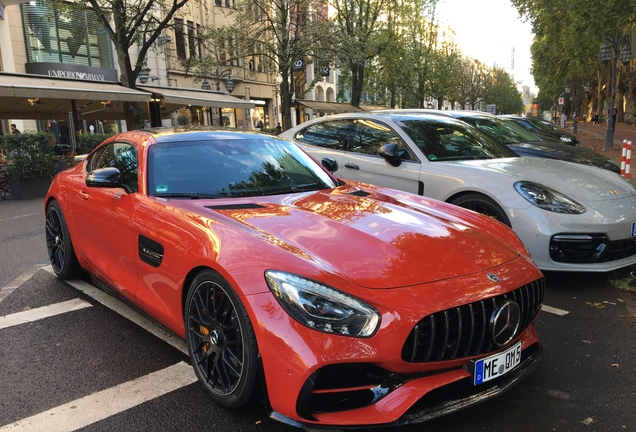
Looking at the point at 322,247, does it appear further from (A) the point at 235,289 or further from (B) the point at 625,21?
(B) the point at 625,21

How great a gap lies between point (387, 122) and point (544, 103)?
5089 inches

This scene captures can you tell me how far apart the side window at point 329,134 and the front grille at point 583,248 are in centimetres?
289

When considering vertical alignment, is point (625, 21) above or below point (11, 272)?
above

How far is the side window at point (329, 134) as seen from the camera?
635 cm

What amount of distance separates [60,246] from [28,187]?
355 inches

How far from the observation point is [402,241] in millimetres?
2670

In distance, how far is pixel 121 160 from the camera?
13.2 feet

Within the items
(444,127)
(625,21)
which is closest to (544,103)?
(625,21)

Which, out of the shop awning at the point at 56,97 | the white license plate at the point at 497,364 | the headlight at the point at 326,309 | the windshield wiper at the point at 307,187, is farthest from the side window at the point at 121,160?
the shop awning at the point at 56,97

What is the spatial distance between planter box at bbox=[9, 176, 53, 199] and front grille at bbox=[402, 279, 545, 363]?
12656mm

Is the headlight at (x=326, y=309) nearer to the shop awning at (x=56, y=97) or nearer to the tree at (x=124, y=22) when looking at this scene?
the shop awning at (x=56, y=97)

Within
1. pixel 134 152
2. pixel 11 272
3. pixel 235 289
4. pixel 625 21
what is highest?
pixel 625 21

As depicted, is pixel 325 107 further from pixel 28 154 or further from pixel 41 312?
pixel 41 312

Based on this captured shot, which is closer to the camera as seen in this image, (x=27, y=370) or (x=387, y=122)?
(x=27, y=370)
